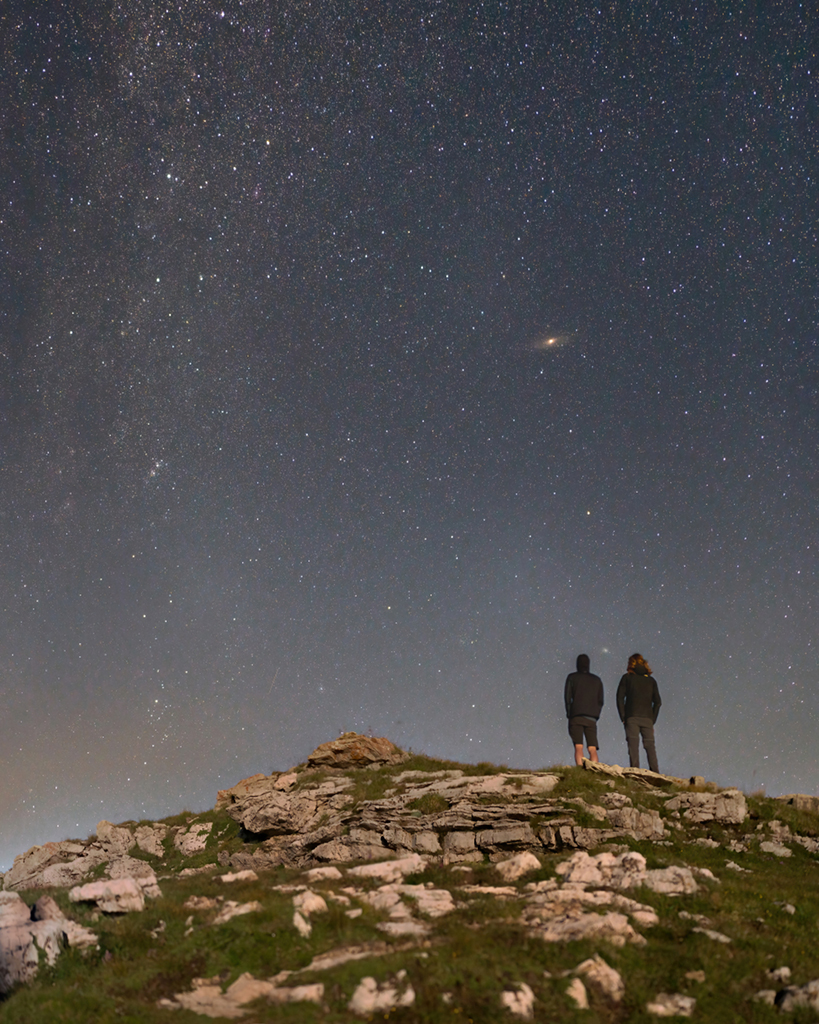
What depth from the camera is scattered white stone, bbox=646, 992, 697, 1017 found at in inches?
370

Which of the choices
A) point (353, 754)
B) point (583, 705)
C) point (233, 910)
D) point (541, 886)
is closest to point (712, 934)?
point (541, 886)

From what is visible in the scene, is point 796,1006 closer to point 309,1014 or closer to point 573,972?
point 573,972

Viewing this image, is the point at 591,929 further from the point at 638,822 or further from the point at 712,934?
the point at 638,822

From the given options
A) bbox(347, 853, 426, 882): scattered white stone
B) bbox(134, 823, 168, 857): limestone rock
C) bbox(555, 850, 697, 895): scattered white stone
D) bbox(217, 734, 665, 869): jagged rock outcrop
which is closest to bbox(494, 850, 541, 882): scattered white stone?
bbox(555, 850, 697, 895): scattered white stone

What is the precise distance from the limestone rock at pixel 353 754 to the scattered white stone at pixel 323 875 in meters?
11.2

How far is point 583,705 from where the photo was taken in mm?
22312

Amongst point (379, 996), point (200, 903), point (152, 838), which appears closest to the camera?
point (379, 996)

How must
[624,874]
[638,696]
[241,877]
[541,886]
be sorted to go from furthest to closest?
[638,696]
[241,877]
[624,874]
[541,886]

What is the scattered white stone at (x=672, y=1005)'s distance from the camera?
941cm

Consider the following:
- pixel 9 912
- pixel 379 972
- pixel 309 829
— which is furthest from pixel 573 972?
pixel 309 829

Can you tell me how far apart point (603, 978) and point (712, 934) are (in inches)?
120

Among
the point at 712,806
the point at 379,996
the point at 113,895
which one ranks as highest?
the point at 712,806

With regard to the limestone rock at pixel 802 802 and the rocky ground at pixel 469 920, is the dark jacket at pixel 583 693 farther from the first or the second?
the limestone rock at pixel 802 802

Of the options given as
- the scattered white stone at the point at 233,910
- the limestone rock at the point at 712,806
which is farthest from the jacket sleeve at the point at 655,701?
the scattered white stone at the point at 233,910
